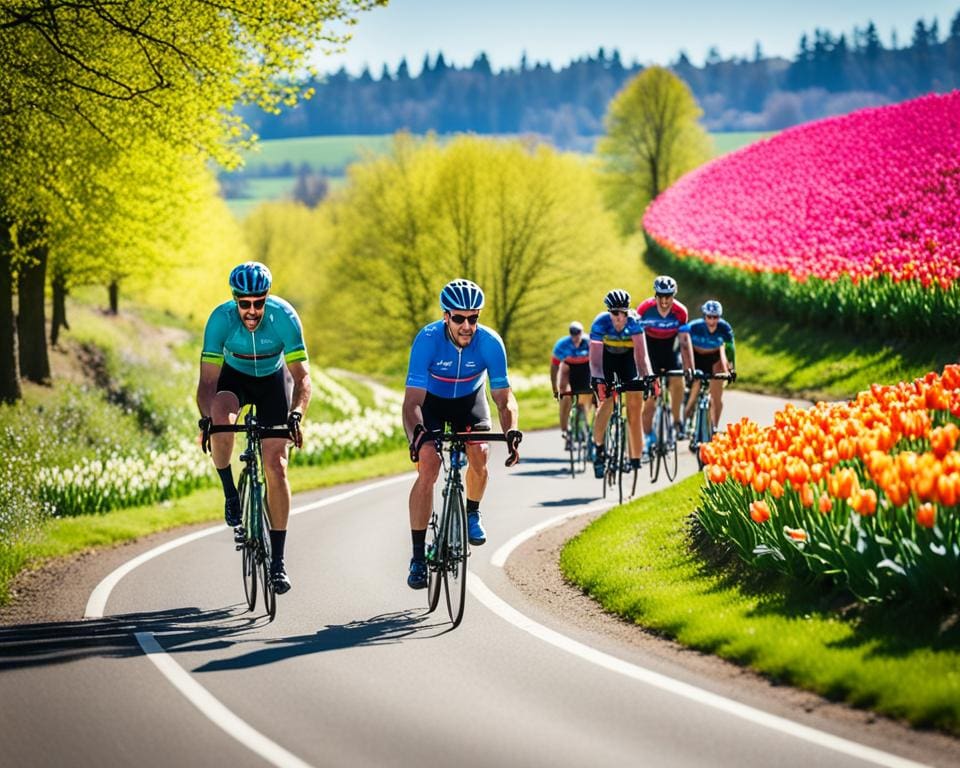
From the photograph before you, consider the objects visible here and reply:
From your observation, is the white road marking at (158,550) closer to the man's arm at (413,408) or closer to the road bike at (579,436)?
the road bike at (579,436)

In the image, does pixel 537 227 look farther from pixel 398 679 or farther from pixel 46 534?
pixel 398 679

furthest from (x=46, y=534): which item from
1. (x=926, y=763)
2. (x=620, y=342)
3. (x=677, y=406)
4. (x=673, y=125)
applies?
(x=673, y=125)

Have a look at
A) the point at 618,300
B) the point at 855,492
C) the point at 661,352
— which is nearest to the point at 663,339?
the point at 661,352

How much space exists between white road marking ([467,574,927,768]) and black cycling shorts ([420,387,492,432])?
4.92ft

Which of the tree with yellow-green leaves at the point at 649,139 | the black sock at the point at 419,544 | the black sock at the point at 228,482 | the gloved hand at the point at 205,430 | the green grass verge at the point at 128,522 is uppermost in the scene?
the tree with yellow-green leaves at the point at 649,139

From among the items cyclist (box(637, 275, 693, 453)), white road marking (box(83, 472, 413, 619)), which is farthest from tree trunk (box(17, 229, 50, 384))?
cyclist (box(637, 275, 693, 453))

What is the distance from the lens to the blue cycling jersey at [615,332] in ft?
45.1

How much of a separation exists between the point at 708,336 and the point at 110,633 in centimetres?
946

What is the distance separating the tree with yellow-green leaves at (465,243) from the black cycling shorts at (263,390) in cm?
3695

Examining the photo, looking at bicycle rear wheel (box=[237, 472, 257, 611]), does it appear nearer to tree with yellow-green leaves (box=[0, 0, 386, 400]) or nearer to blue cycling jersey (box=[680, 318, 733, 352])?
tree with yellow-green leaves (box=[0, 0, 386, 400])

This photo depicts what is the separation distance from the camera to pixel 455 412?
8969 mm

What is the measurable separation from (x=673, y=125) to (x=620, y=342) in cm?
6893

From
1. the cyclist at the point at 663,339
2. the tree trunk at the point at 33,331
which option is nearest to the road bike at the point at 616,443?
the cyclist at the point at 663,339

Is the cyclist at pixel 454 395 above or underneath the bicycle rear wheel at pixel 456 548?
above
